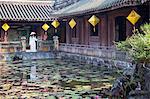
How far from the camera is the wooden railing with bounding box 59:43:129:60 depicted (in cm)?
1391

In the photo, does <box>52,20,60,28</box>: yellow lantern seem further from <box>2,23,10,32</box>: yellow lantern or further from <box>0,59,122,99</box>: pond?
<box>0,59,122,99</box>: pond

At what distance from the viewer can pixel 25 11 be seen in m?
26.9

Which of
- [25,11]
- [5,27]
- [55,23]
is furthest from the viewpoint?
[25,11]

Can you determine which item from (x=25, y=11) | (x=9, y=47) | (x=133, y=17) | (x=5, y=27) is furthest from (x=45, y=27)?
(x=133, y=17)

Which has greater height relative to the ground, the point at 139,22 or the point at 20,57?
the point at 139,22

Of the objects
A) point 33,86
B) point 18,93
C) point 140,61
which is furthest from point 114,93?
point 33,86

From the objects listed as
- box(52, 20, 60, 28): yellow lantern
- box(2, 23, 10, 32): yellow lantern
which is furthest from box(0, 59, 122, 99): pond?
box(2, 23, 10, 32): yellow lantern

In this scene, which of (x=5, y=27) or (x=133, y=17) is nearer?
(x=133, y=17)

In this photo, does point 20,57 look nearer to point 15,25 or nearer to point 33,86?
point 15,25

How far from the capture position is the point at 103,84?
10.7 metres

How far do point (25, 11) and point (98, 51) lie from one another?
12.1 metres

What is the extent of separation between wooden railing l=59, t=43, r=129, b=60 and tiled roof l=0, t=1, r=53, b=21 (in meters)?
4.95

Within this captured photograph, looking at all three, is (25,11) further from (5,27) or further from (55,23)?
(55,23)

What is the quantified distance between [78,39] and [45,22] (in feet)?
19.2
